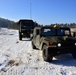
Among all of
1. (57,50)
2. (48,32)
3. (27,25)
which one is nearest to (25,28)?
(27,25)

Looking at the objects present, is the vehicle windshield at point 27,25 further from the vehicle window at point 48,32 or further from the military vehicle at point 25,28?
the vehicle window at point 48,32

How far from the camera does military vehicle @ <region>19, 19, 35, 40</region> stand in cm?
2273

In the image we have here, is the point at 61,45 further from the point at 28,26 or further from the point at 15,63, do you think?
the point at 28,26

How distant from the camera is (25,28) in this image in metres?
23.0

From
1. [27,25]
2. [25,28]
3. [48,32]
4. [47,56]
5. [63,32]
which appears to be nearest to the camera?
[47,56]

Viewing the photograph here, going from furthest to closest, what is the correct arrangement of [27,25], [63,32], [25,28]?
[27,25] → [25,28] → [63,32]

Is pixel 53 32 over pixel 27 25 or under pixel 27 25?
under

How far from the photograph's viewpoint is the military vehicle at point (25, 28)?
22.7 meters

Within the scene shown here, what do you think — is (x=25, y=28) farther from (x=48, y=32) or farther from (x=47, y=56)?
(x=47, y=56)

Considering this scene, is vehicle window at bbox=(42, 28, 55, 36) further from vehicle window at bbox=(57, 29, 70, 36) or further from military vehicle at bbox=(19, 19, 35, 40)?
military vehicle at bbox=(19, 19, 35, 40)

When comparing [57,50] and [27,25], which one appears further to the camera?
[27,25]

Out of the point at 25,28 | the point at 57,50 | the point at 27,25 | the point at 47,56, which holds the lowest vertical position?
the point at 47,56

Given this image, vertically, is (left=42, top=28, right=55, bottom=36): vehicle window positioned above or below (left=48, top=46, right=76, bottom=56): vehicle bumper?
above

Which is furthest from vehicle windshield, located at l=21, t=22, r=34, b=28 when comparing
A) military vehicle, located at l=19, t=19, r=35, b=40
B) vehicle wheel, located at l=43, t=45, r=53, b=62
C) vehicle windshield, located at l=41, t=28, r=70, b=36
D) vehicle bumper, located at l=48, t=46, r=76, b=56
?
vehicle bumper, located at l=48, t=46, r=76, b=56
